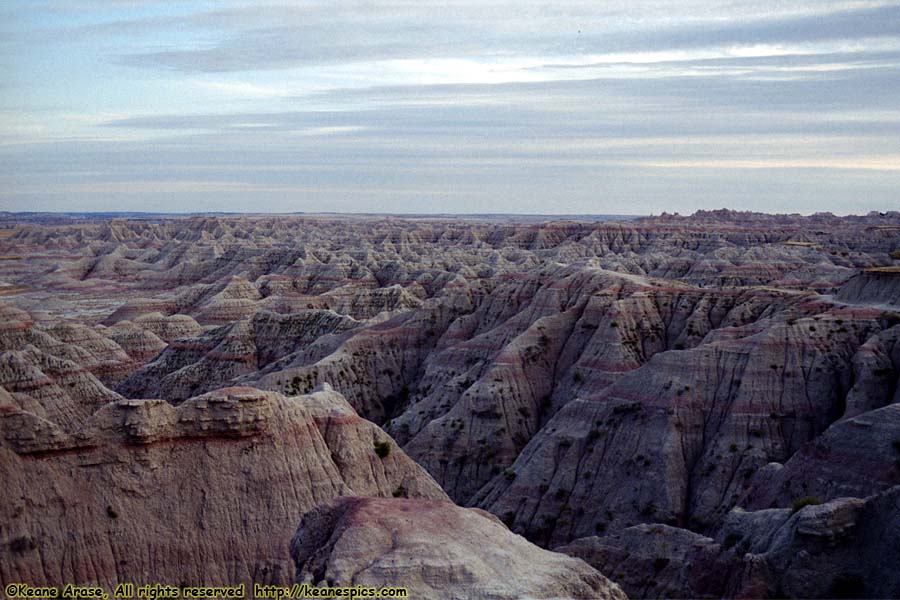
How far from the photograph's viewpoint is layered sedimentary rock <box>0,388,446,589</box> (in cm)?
3341

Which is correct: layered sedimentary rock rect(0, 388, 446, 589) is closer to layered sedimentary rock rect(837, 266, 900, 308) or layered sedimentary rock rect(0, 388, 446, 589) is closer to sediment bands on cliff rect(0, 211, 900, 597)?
sediment bands on cliff rect(0, 211, 900, 597)

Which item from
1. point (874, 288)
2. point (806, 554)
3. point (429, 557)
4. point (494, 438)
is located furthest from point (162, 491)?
point (874, 288)

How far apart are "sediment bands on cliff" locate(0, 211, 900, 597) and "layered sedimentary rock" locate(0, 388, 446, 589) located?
0.07 m

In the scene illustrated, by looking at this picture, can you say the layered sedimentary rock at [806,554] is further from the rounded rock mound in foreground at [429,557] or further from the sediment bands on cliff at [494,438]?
the rounded rock mound in foreground at [429,557]

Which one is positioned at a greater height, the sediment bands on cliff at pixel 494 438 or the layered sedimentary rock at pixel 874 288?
the layered sedimentary rock at pixel 874 288

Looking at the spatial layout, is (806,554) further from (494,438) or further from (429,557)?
(494,438)

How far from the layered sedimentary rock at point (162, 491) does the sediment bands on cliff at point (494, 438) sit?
7cm

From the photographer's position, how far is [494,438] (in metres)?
60.8

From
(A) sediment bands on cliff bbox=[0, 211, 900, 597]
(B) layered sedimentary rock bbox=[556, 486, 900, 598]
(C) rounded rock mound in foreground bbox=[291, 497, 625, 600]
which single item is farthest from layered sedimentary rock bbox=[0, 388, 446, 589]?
(B) layered sedimentary rock bbox=[556, 486, 900, 598]

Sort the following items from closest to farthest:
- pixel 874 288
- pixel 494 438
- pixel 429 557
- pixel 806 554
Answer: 1. pixel 429 557
2. pixel 806 554
3. pixel 494 438
4. pixel 874 288

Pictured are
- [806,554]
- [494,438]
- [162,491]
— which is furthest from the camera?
[494,438]

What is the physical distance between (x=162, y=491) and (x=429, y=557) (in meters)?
13.6

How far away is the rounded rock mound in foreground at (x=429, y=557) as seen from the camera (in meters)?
24.9

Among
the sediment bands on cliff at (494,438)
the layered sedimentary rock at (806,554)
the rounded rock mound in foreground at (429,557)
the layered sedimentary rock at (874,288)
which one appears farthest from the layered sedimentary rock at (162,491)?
the layered sedimentary rock at (874,288)
